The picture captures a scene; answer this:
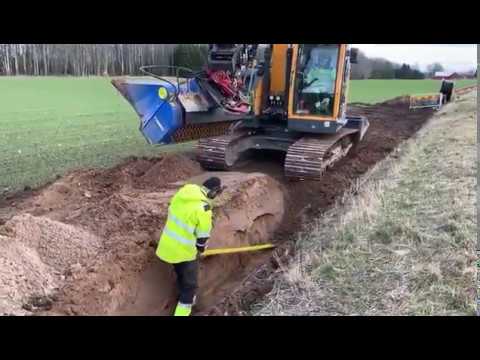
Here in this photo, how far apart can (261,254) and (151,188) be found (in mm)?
2642

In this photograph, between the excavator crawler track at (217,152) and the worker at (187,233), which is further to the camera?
the excavator crawler track at (217,152)

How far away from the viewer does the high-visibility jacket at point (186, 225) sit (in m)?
5.37

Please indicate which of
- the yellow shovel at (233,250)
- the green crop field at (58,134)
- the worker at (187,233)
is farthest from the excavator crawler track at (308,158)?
the green crop field at (58,134)

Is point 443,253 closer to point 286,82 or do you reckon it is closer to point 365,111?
point 286,82

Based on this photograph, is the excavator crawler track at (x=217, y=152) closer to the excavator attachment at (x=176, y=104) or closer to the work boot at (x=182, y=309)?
the excavator attachment at (x=176, y=104)

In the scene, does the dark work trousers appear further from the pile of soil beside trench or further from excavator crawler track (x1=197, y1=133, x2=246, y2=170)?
excavator crawler track (x1=197, y1=133, x2=246, y2=170)

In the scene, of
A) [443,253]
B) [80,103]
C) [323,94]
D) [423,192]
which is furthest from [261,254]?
[80,103]

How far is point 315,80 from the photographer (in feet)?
31.8

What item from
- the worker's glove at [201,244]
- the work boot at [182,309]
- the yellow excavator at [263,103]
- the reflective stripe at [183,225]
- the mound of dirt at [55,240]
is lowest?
the work boot at [182,309]

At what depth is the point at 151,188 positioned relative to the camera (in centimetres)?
854

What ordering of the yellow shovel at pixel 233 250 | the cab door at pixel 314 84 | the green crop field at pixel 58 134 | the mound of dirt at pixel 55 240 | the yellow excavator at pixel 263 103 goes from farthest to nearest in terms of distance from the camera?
the green crop field at pixel 58 134
the cab door at pixel 314 84
the yellow excavator at pixel 263 103
the yellow shovel at pixel 233 250
the mound of dirt at pixel 55 240

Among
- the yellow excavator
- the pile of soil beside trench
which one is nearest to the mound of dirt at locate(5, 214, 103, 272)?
the pile of soil beside trench

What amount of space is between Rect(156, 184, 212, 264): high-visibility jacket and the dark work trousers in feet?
0.46

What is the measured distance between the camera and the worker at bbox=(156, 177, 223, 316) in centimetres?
538
